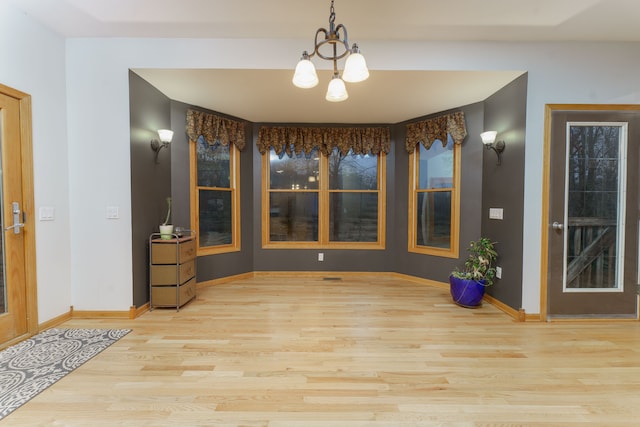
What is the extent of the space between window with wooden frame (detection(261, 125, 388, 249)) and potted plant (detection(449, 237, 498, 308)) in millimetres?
1510

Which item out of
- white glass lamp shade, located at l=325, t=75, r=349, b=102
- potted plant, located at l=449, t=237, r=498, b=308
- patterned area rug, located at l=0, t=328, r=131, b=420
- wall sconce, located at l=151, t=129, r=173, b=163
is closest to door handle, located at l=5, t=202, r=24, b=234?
patterned area rug, located at l=0, t=328, r=131, b=420

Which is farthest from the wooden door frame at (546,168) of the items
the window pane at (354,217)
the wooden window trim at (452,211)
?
the window pane at (354,217)

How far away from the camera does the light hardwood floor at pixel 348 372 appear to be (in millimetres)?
1637

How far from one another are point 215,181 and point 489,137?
3.47m

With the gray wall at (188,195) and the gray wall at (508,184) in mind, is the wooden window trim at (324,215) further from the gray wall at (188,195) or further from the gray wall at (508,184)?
the gray wall at (508,184)

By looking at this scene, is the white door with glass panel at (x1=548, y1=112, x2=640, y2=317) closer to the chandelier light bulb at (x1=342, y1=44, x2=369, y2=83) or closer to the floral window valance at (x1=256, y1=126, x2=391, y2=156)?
the floral window valance at (x1=256, y1=126, x2=391, y2=156)

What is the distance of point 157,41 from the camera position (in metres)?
2.85

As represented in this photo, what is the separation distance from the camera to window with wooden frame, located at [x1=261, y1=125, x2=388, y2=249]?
4.70 m

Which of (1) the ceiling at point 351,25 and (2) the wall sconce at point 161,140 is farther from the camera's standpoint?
(2) the wall sconce at point 161,140

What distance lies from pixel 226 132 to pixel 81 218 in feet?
6.52

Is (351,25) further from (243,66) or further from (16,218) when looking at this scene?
(16,218)

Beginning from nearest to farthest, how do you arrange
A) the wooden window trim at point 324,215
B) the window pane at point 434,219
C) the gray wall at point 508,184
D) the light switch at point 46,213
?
the light switch at point 46,213, the gray wall at point 508,184, the window pane at point 434,219, the wooden window trim at point 324,215

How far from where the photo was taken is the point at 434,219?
14.2ft

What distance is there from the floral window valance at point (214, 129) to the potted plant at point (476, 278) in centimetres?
335
